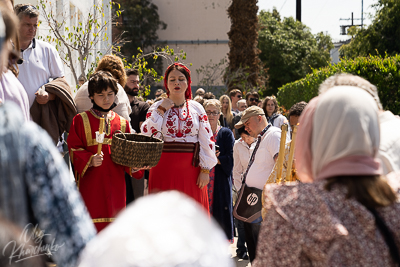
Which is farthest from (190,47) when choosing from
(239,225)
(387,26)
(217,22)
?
(239,225)

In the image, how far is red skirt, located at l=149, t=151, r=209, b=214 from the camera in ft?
17.5

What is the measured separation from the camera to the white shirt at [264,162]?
5.35m

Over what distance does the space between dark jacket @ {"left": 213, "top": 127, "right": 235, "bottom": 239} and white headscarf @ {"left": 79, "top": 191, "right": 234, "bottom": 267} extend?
555 centimetres

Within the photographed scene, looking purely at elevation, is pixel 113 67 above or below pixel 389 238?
above

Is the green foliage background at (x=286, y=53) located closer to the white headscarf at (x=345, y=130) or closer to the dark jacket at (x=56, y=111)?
the dark jacket at (x=56, y=111)

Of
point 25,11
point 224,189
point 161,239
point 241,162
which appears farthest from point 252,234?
point 161,239

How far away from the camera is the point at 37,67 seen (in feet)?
15.1

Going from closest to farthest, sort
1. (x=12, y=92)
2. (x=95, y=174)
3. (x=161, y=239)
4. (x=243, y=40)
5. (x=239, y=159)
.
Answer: (x=161, y=239), (x=12, y=92), (x=95, y=174), (x=239, y=159), (x=243, y=40)

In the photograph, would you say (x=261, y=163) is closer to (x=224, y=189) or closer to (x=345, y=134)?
(x=224, y=189)

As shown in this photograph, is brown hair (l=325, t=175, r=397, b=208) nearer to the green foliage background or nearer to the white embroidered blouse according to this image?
the white embroidered blouse

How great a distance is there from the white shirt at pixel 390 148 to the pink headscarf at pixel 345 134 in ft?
2.63

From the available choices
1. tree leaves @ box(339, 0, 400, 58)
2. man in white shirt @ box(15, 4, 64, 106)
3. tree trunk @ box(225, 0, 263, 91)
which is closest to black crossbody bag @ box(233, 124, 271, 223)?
man in white shirt @ box(15, 4, 64, 106)

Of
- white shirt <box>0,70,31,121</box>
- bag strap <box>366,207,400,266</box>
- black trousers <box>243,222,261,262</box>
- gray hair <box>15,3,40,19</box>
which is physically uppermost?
gray hair <box>15,3,40,19</box>

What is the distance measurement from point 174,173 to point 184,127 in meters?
0.52
